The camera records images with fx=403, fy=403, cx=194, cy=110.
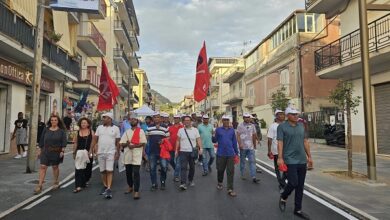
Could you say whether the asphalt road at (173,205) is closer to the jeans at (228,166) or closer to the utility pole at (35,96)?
the jeans at (228,166)

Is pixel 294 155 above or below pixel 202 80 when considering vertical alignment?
below

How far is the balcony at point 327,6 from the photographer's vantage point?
18969mm

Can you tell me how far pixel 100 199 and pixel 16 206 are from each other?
1529 mm

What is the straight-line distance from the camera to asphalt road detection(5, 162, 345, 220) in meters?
6.62

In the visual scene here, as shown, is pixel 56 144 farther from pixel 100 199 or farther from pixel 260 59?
pixel 260 59

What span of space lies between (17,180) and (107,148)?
3.48 meters

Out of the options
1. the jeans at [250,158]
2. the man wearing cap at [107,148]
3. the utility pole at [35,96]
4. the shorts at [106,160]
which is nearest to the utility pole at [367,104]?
the jeans at [250,158]

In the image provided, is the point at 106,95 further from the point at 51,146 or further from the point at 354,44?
the point at 354,44

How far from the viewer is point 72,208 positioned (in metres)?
7.20

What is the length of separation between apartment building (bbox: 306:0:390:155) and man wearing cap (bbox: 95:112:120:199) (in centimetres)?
1052

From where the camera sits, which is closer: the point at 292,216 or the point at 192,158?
the point at 292,216

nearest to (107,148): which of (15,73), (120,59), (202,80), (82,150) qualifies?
(82,150)

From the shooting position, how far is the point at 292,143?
21.7 feet

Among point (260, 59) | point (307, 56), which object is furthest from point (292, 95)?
point (260, 59)
